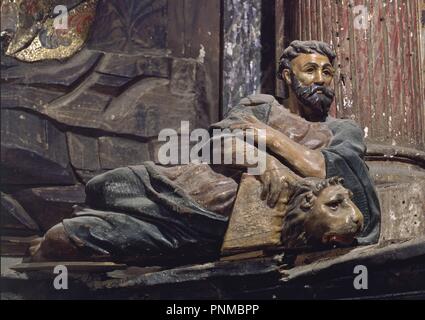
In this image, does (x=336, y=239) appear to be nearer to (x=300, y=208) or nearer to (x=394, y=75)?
(x=300, y=208)

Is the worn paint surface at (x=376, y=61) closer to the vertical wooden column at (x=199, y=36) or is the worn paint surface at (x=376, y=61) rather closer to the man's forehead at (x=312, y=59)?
the man's forehead at (x=312, y=59)

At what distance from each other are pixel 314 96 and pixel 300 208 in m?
0.80

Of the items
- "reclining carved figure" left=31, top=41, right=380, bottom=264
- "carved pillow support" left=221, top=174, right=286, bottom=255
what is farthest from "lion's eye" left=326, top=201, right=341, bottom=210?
"carved pillow support" left=221, top=174, right=286, bottom=255

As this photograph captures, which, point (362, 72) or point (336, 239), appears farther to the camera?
point (362, 72)

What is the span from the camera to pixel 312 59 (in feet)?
21.1

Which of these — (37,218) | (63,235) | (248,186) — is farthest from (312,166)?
(37,218)

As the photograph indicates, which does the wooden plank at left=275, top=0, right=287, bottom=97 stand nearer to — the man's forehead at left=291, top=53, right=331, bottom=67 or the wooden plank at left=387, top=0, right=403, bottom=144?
the wooden plank at left=387, top=0, right=403, bottom=144

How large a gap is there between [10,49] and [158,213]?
74.5 inches

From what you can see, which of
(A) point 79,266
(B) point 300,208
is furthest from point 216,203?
(A) point 79,266

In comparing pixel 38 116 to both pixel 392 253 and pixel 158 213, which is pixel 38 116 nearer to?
pixel 158 213

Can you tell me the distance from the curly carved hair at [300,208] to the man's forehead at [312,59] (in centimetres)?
79

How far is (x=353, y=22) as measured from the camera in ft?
23.5
